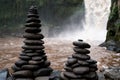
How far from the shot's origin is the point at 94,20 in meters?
49.3

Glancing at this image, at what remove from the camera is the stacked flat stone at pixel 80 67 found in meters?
9.81

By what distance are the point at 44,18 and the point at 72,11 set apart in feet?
22.2

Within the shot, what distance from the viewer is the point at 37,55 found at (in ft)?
38.3

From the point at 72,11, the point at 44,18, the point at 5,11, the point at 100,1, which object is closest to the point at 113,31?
the point at 100,1

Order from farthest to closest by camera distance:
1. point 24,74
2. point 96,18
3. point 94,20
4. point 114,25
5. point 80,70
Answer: point 94,20
point 96,18
point 114,25
point 24,74
point 80,70

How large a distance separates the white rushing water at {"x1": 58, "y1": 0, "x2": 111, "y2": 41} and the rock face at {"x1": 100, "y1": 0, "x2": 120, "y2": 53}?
13.8 metres

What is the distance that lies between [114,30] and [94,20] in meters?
19.5

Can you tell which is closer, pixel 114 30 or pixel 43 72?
pixel 43 72

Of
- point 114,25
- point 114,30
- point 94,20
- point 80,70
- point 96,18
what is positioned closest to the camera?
point 80,70

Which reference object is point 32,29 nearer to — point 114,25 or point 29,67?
point 29,67

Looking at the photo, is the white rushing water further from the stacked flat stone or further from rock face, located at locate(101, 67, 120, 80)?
the stacked flat stone

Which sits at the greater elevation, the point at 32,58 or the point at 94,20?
the point at 94,20

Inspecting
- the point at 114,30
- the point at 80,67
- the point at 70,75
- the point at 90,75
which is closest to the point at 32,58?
the point at 70,75

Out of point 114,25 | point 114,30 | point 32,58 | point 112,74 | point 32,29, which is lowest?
point 112,74
